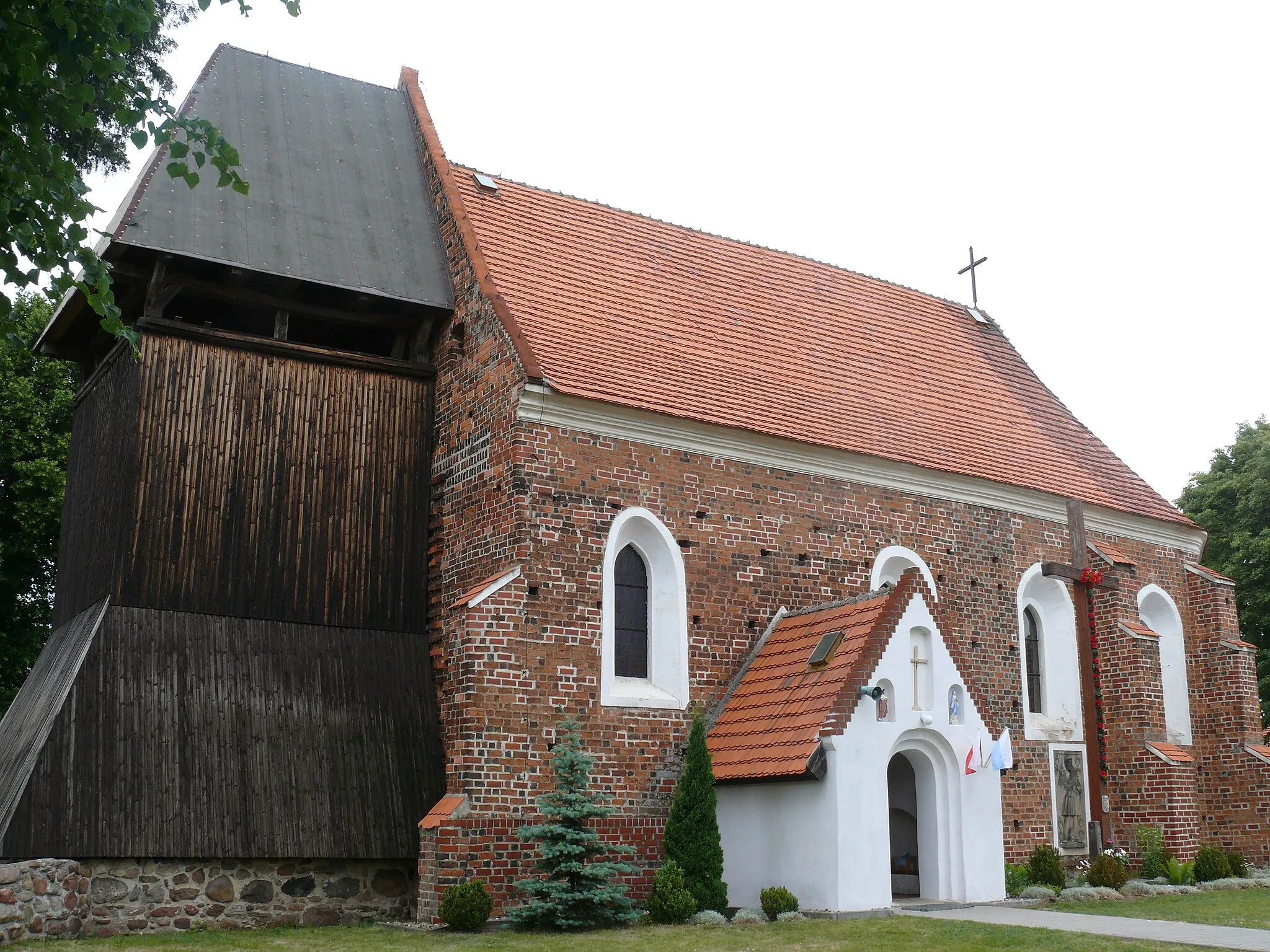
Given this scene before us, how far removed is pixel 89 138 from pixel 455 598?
29.4 feet

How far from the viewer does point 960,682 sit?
15.3 m

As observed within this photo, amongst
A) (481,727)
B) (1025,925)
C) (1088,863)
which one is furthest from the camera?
(1088,863)

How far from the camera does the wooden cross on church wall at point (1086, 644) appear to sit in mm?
18312

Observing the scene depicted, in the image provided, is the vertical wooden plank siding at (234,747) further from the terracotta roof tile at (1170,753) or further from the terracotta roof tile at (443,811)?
the terracotta roof tile at (1170,753)

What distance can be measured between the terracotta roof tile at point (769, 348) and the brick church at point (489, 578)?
9 cm

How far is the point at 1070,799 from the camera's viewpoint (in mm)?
18766

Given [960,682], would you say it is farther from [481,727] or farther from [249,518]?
[249,518]

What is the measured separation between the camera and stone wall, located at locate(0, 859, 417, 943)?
11930 millimetres

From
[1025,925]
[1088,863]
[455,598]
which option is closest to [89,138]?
[455,598]

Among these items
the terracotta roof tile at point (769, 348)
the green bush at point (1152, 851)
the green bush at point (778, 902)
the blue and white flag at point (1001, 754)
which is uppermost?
the terracotta roof tile at point (769, 348)

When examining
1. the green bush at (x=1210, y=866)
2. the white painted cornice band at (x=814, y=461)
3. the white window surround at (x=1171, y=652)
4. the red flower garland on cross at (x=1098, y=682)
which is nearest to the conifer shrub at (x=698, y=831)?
the white painted cornice band at (x=814, y=461)

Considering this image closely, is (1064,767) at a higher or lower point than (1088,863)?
higher

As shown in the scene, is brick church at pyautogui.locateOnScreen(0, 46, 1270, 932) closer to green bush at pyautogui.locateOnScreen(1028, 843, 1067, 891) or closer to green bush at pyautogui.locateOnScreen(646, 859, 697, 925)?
green bush at pyautogui.locateOnScreen(1028, 843, 1067, 891)

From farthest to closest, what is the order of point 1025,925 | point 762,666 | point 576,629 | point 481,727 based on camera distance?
point 762,666, point 576,629, point 481,727, point 1025,925
